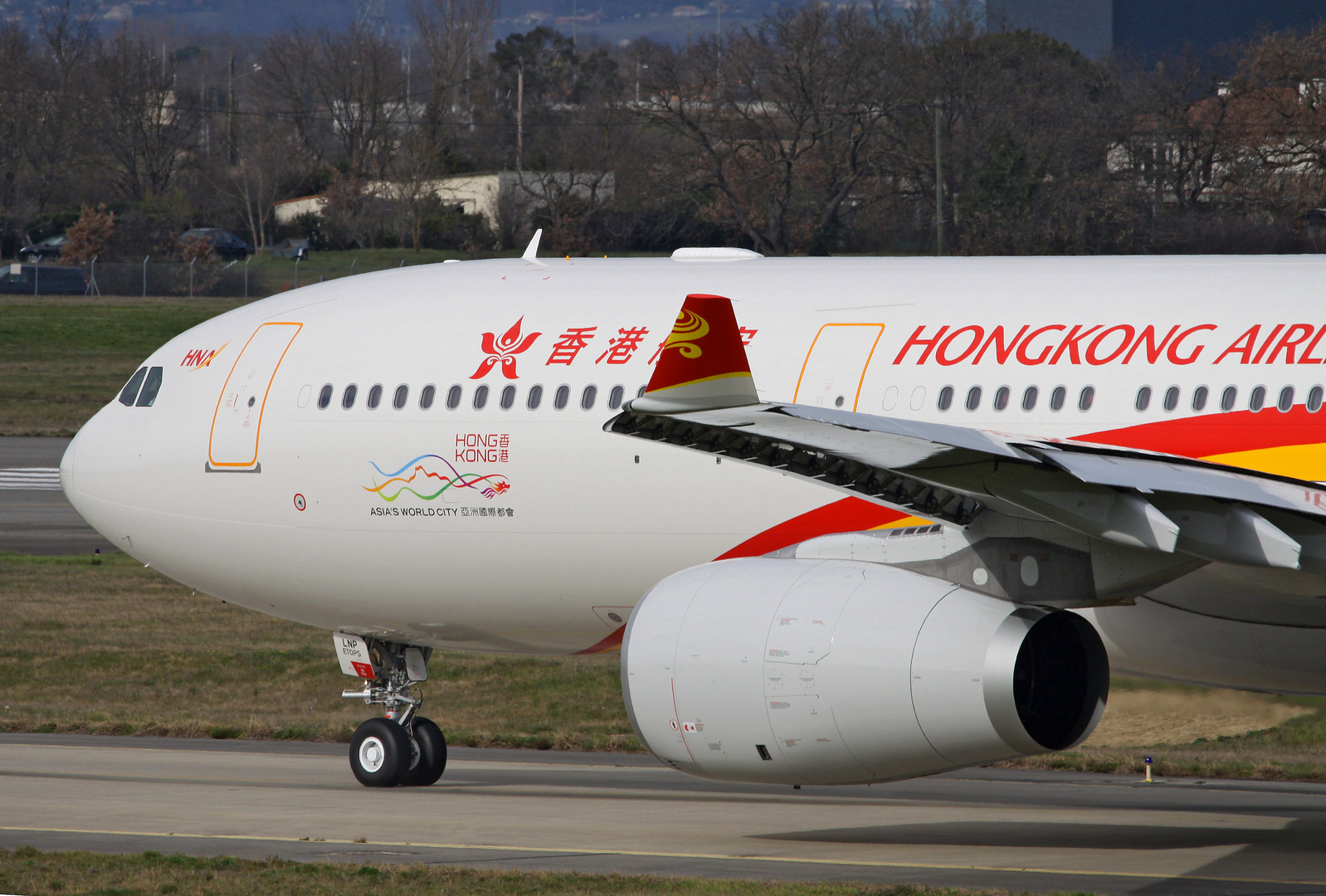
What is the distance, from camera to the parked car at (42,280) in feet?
249

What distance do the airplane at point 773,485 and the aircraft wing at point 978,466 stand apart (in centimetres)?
2

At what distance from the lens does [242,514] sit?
14.9m

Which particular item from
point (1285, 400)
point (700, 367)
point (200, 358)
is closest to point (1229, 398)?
point (1285, 400)

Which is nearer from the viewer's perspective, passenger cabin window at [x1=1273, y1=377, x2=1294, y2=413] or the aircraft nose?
passenger cabin window at [x1=1273, y1=377, x2=1294, y2=413]

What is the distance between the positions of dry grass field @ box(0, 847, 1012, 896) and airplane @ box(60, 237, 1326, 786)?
3.94 ft

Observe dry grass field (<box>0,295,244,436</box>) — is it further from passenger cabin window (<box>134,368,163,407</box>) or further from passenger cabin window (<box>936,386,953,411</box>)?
passenger cabin window (<box>936,386,953,411</box>)

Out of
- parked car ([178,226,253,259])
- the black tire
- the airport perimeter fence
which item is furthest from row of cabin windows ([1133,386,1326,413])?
parked car ([178,226,253,259])

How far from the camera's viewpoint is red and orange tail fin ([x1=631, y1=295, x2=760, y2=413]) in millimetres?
8469

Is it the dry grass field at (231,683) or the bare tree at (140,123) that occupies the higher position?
the bare tree at (140,123)

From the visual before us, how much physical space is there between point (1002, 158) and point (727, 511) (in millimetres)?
44756

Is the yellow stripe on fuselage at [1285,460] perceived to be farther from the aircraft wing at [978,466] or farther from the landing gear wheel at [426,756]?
the landing gear wheel at [426,756]

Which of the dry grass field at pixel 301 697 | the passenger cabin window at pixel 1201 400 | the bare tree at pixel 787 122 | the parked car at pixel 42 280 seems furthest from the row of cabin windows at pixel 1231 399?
the parked car at pixel 42 280

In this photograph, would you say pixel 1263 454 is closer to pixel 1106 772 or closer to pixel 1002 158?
pixel 1106 772

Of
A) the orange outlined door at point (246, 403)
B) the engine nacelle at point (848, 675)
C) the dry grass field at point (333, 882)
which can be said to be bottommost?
the dry grass field at point (333, 882)
